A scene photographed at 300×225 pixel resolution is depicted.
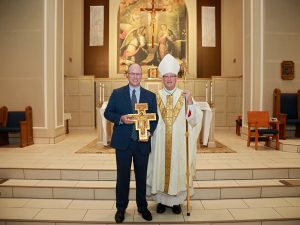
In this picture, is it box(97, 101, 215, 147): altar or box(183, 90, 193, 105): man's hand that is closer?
box(183, 90, 193, 105): man's hand

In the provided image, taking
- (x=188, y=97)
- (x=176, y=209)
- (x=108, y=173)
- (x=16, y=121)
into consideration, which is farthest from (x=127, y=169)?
(x=16, y=121)

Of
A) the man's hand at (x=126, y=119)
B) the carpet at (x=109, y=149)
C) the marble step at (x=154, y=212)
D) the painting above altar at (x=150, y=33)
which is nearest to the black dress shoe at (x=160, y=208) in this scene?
the marble step at (x=154, y=212)

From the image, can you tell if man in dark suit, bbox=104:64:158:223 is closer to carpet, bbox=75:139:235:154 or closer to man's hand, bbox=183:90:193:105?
man's hand, bbox=183:90:193:105

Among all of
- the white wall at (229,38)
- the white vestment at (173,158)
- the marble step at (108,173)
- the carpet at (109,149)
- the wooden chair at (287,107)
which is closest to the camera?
the white vestment at (173,158)

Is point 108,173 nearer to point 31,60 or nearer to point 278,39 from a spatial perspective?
point 31,60

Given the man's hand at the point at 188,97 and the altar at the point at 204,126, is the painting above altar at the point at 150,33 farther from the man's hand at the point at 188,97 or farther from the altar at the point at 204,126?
the man's hand at the point at 188,97

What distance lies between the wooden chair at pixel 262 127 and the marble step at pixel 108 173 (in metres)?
1.66

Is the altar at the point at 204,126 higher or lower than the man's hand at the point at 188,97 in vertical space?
lower

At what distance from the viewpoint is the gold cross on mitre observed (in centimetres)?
327

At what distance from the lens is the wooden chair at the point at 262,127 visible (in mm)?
6488

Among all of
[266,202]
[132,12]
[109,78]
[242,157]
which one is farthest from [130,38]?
[266,202]

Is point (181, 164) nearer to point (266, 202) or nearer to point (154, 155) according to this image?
point (154, 155)

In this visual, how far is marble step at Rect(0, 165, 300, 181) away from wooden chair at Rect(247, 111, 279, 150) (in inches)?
65.2

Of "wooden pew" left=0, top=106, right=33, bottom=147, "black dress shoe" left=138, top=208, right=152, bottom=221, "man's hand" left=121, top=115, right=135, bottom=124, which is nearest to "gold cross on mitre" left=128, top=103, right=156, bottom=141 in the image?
"man's hand" left=121, top=115, right=135, bottom=124
